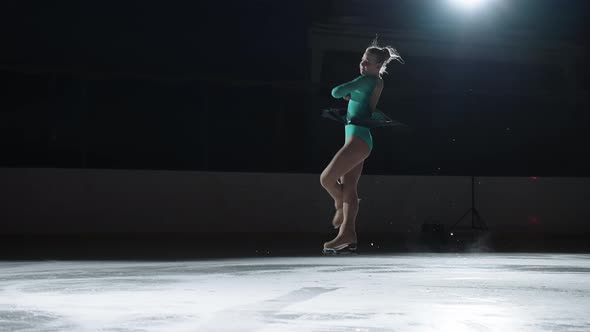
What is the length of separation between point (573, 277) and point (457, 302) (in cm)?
174

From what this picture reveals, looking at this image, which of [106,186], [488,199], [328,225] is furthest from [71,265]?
[488,199]

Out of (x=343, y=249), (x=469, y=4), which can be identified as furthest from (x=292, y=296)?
(x=469, y=4)

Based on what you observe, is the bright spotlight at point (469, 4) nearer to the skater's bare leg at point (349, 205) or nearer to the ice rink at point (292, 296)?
the ice rink at point (292, 296)

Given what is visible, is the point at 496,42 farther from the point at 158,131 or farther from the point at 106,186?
the point at 106,186

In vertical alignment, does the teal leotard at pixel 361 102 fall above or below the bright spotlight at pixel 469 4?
below

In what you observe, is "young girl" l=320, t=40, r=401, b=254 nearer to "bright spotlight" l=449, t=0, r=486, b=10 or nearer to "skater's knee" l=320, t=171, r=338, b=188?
"skater's knee" l=320, t=171, r=338, b=188

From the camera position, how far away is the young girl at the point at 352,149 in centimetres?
667

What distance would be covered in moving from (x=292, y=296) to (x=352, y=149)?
84.4 inches

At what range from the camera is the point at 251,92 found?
13.1 meters

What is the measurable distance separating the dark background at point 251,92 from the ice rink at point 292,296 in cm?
574

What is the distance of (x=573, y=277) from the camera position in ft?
19.4

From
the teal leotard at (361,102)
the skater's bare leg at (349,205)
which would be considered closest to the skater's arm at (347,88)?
the teal leotard at (361,102)

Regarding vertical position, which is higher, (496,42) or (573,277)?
(496,42)

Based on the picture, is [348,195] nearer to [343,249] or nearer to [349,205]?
[349,205]
